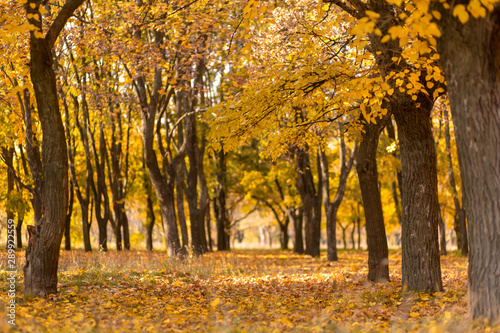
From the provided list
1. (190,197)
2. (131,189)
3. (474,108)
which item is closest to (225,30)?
(190,197)

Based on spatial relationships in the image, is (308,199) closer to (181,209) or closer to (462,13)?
(181,209)

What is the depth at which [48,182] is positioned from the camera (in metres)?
8.02

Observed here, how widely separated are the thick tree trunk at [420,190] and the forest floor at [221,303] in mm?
422

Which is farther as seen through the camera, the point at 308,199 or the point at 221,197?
the point at 221,197

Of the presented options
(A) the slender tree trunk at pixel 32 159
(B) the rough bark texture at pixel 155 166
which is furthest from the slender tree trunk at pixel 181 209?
(A) the slender tree trunk at pixel 32 159

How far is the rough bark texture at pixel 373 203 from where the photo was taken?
34.0 ft

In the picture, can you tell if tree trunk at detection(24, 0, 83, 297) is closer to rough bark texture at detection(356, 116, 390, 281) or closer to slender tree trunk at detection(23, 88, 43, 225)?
slender tree trunk at detection(23, 88, 43, 225)

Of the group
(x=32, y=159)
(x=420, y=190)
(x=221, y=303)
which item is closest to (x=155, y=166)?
(x=32, y=159)

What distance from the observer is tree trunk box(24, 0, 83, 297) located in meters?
7.95

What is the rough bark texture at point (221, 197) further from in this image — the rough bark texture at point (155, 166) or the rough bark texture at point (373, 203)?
the rough bark texture at point (373, 203)

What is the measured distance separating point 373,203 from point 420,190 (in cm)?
224

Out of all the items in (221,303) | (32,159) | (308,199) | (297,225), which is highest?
(32,159)

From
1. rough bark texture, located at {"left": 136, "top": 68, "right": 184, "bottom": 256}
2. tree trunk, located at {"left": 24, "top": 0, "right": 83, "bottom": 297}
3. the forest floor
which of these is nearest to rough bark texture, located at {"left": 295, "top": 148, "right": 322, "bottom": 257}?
rough bark texture, located at {"left": 136, "top": 68, "right": 184, "bottom": 256}

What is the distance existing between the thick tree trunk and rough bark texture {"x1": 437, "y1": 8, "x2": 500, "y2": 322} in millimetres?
2759
